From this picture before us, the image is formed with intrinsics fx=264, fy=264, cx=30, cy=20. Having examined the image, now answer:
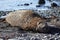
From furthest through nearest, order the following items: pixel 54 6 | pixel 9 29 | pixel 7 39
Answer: pixel 54 6 < pixel 9 29 < pixel 7 39

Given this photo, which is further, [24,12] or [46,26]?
[24,12]

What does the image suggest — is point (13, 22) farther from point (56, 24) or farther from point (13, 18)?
point (56, 24)

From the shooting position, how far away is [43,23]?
7.76 metres

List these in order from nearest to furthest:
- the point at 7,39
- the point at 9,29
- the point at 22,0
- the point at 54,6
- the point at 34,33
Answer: the point at 7,39
the point at 34,33
the point at 9,29
the point at 54,6
the point at 22,0

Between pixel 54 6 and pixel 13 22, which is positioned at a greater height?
pixel 13 22

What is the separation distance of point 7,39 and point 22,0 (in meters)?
17.3

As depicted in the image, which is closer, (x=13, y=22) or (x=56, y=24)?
(x=56, y=24)

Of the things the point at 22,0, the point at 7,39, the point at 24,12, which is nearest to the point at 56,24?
the point at 24,12

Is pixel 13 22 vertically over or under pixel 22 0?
over

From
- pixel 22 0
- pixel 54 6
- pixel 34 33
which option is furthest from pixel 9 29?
pixel 22 0

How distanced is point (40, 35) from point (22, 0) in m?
17.1

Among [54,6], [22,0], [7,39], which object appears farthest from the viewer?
[22,0]

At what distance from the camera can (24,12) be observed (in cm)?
884

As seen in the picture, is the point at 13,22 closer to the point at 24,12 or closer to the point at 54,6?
the point at 24,12
